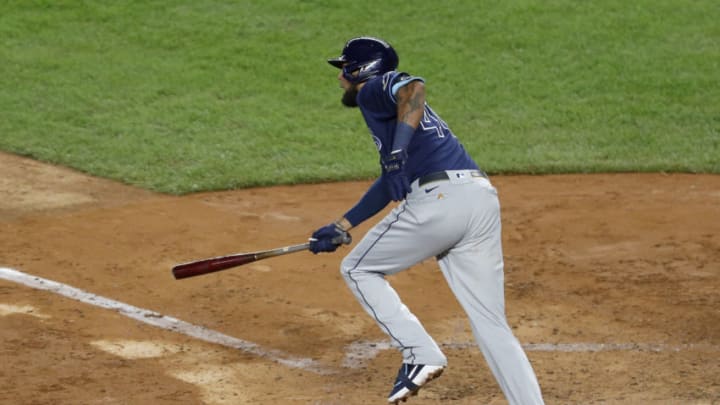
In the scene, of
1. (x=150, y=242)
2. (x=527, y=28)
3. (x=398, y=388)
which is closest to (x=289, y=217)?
(x=150, y=242)

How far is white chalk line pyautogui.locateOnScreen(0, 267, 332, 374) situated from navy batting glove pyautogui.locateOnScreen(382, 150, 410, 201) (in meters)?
1.69

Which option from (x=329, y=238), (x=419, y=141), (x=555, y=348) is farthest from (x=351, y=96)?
(x=555, y=348)

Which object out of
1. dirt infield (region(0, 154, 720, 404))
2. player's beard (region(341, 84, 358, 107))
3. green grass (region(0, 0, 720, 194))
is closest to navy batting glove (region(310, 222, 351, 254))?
player's beard (region(341, 84, 358, 107))

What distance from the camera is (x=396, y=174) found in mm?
5730

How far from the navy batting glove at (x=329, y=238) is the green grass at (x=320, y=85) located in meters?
5.12

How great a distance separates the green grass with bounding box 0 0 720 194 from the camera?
39.2ft

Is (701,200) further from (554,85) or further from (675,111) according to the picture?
(554,85)

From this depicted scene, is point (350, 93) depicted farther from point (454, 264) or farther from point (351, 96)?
point (454, 264)

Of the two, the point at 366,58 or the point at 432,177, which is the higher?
the point at 366,58

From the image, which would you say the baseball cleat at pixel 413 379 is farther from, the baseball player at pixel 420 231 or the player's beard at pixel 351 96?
the player's beard at pixel 351 96

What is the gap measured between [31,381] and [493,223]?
2.80 meters

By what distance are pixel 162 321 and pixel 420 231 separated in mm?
2644

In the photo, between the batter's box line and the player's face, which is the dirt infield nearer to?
the batter's box line

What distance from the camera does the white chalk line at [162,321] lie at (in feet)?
23.9
